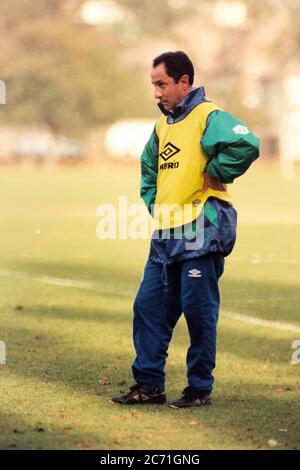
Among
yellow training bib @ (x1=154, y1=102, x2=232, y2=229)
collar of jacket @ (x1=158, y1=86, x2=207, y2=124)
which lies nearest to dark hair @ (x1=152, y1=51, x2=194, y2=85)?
collar of jacket @ (x1=158, y1=86, x2=207, y2=124)

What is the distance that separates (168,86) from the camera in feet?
24.0

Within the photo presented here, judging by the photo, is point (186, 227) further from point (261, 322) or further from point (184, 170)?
point (261, 322)

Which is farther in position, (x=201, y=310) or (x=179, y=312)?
(x=179, y=312)

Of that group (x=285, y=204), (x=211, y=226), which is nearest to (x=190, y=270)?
(x=211, y=226)

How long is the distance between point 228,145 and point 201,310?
0.96 m

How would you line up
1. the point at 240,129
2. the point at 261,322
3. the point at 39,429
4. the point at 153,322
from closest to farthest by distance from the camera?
the point at 39,429 → the point at 240,129 → the point at 153,322 → the point at 261,322

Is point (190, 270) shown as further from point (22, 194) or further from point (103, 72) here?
point (103, 72)

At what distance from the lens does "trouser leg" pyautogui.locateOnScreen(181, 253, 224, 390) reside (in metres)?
7.27

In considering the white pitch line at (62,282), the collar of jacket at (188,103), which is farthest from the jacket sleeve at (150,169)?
the white pitch line at (62,282)

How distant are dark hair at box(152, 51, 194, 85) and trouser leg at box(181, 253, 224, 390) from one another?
1.05 metres

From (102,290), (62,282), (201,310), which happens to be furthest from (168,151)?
(62,282)

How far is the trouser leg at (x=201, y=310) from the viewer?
7.27 meters

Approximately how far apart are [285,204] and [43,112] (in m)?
40.6

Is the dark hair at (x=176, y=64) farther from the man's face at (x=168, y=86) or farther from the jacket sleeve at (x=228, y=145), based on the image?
the jacket sleeve at (x=228, y=145)
